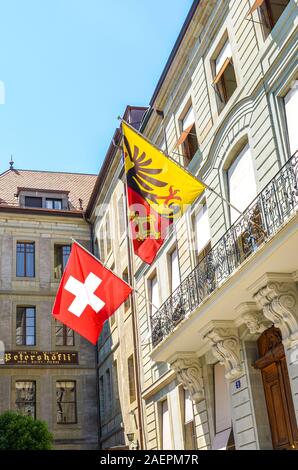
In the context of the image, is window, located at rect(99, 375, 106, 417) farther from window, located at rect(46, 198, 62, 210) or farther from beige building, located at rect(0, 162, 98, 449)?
window, located at rect(46, 198, 62, 210)

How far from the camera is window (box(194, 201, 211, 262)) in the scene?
17000 millimetres

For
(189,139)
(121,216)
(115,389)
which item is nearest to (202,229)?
(189,139)

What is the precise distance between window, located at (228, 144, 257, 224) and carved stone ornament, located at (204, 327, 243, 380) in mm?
2661

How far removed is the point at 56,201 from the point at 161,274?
1561 cm

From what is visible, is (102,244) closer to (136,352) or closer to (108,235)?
(108,235)

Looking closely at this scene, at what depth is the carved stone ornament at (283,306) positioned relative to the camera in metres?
12.2

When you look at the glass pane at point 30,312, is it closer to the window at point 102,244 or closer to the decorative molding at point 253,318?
the window at point 102,244

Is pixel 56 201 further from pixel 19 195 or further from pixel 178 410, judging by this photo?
pixel 178 410

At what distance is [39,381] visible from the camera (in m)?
29.3

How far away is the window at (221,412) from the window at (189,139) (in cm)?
626

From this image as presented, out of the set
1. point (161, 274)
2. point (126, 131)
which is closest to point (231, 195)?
point (126, 131)

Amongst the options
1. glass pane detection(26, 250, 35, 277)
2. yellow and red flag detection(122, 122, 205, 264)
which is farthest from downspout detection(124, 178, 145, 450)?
glass pane detection(26, 250, 35, 277)

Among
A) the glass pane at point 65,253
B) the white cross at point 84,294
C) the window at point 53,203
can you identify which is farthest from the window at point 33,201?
the white cross at point 84,294
